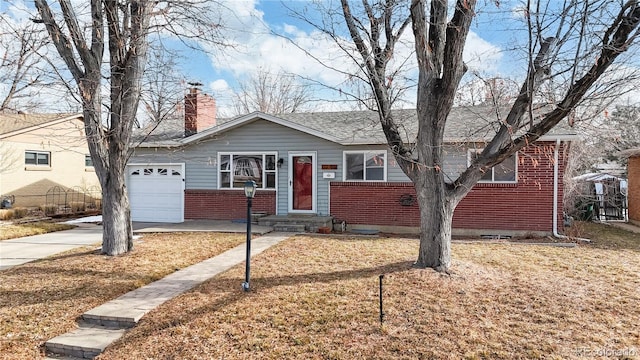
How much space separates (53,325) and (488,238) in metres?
10.0

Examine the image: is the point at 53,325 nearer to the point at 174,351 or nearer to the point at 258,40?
the point at 174,351

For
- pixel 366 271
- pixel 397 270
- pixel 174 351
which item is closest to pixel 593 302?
pixel 397 270

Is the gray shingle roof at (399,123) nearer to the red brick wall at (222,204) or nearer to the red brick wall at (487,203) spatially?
the red brick wall at (487,203)

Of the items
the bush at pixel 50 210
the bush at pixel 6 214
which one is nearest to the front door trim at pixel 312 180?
the bush at pixel 50 210

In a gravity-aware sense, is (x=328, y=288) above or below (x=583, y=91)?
below

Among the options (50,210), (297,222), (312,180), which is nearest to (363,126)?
(312,180)

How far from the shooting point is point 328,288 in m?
5.48

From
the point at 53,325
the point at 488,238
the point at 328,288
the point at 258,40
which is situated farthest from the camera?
the point at 488,238

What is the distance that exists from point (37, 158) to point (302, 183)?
14.9 meters

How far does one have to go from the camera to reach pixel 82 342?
421 cm

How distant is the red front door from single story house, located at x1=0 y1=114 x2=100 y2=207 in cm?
1064

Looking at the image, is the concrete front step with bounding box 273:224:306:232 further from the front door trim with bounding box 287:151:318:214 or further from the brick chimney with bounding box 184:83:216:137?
the brick chimney with bounding box 184:83:216:137

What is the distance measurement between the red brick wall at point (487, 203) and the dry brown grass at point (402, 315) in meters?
Answer: 3.77

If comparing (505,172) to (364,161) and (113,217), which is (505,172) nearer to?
(364,161)
